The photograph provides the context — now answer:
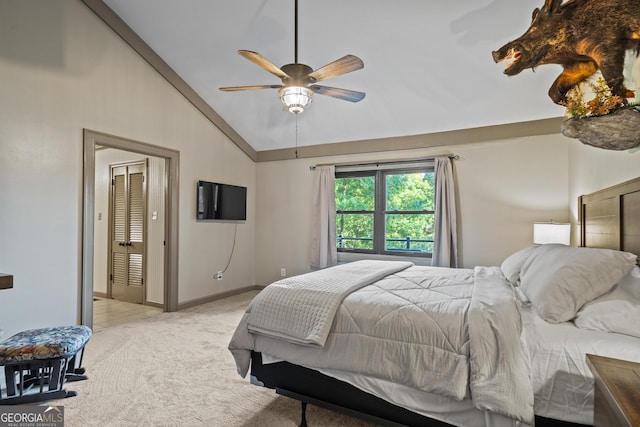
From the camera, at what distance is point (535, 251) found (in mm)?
2432

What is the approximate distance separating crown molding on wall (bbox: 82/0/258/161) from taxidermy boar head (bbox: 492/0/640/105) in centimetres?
367

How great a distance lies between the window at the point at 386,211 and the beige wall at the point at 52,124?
8.97 ft

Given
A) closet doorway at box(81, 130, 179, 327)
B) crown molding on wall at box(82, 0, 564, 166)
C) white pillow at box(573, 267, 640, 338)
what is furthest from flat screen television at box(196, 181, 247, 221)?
white pillow at box(573, 267, 640, 338)

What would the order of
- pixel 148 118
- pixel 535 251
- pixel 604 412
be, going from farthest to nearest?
pixel 148 118
pixel 535 251
pixel 604 412

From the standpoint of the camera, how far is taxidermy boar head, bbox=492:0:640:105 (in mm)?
1716

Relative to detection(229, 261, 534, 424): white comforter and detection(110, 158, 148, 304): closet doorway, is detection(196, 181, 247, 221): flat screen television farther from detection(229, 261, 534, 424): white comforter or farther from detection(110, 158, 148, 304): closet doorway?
detection(229, 261, 534, 424): white comforter

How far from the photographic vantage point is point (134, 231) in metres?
4.98

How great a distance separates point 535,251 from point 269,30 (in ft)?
10.4

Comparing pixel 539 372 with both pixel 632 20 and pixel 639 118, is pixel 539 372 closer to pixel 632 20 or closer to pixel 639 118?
pixel 639 118

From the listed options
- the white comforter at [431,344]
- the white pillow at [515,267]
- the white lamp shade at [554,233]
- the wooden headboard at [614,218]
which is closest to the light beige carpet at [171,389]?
the white comforter at [431,344]

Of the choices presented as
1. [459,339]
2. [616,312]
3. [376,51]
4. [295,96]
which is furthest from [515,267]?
[376,51]

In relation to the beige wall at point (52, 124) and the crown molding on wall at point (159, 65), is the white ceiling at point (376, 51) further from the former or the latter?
the beige wall at point (52, 124)

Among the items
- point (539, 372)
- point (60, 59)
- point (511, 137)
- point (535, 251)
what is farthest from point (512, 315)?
point (60, 59)

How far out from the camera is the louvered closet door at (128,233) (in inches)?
193
